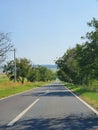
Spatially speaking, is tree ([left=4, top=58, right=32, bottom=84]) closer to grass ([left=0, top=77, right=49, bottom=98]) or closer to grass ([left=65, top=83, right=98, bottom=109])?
grass ([left=0, top=77, right=49, bottom=98])

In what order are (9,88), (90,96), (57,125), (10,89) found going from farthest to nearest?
(9,88)
(10,89)
(90,96)
(57,125)

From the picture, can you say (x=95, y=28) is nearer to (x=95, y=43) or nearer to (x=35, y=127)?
(x=95, y=43)

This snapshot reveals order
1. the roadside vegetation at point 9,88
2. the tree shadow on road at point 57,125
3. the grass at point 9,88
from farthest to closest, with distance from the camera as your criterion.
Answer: the roadside vegetation at point 9,88 < the grass at point 9,88 < the tree shadow on road at point 57,125

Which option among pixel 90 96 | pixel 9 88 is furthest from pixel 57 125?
pixel 9 88

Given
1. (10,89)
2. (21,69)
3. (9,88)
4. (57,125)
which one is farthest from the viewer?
(21,69)

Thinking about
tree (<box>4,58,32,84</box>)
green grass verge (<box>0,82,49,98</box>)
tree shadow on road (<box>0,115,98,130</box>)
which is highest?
tree (<box>4,58,32,84</box>)

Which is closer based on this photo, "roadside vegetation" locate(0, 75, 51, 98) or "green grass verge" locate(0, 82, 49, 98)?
"green grass verge" locate(0, 82, 49, 98)

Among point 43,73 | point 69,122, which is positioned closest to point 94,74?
point 69,122

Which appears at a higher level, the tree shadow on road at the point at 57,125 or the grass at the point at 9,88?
the grass at the point at 9,88

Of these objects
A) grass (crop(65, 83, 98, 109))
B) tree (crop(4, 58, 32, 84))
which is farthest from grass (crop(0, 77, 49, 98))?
tree (crop(4, 58, 32, 84))

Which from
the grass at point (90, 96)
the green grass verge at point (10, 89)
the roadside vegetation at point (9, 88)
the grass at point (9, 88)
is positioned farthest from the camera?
the roadside vegetation at point (9, 88)

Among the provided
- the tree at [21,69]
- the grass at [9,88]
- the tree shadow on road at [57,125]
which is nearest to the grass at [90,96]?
the grass at [9,88]

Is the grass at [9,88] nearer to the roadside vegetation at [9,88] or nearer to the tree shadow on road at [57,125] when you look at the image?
the roadside vegetation at [9,88]

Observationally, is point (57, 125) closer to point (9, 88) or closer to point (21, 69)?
point (9, 88)
